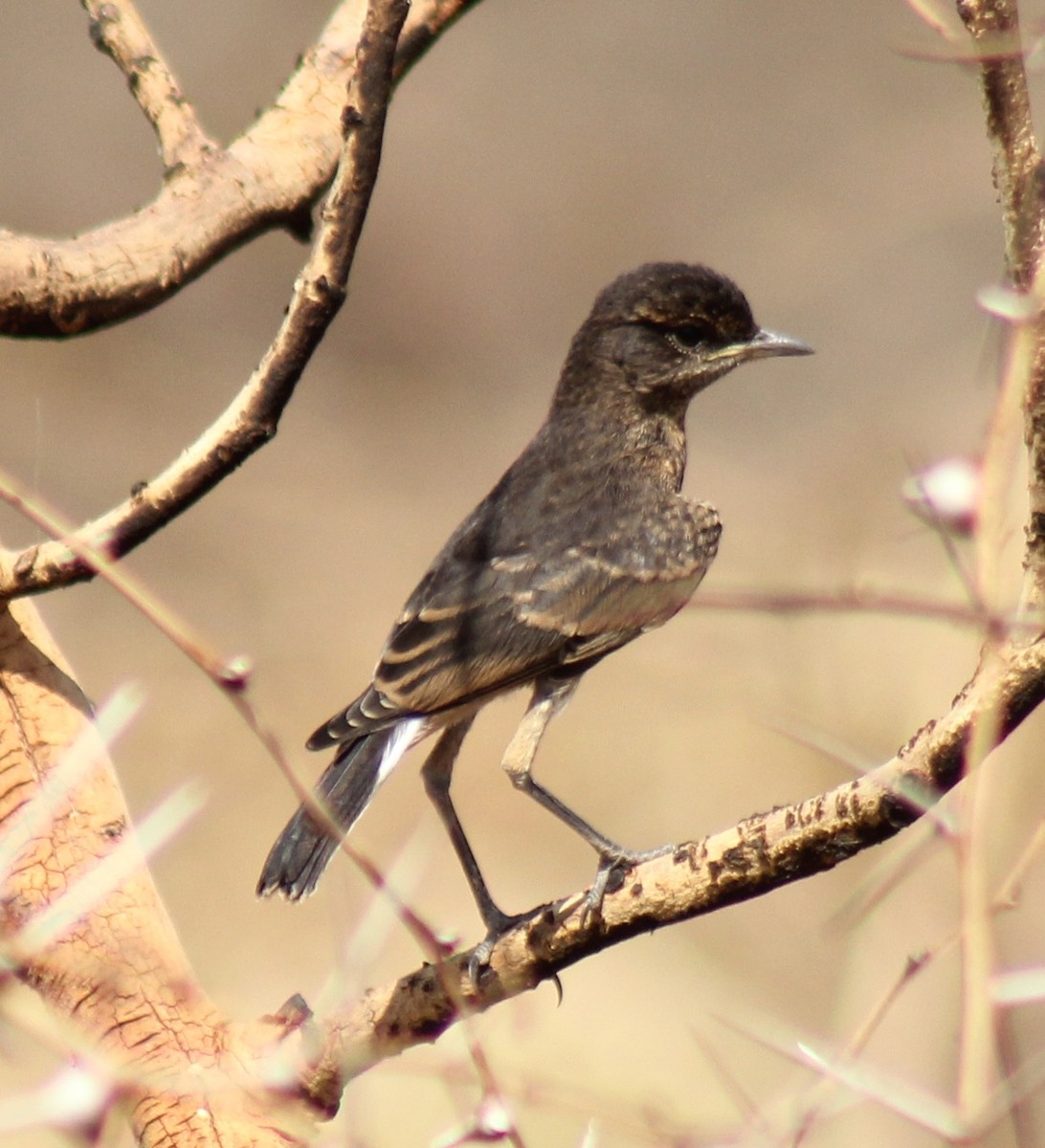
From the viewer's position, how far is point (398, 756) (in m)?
4.66

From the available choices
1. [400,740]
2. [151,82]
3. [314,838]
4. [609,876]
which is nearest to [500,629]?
[400,740]

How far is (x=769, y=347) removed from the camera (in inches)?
223

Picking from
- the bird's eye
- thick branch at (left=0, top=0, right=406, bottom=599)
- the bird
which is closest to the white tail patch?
the bird

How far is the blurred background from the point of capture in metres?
9.33

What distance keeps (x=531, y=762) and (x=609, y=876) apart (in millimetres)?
1106

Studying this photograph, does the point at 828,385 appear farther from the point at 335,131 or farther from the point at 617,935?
the point at 617,935

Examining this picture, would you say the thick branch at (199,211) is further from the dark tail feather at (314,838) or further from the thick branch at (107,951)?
the dark tail feather at (314,838)

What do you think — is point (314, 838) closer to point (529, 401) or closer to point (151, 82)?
point (151, 82)

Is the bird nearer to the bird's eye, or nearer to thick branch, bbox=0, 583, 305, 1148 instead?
the bird's eye

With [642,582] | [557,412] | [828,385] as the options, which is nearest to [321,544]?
[828,385]

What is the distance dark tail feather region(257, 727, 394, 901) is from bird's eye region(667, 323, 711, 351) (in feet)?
6.12

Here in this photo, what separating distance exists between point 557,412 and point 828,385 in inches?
301

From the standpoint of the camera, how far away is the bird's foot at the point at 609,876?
3.46 metres

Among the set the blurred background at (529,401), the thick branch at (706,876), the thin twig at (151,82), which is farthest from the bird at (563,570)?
the blurred background at (529,401)
